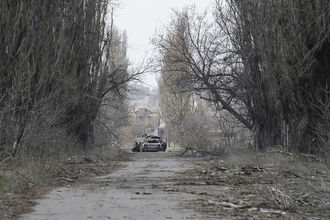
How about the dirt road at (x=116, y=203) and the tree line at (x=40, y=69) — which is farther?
the tree line at (x=40, y=69)

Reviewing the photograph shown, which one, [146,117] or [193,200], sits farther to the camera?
[146,117]

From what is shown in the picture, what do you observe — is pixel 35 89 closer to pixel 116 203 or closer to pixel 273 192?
pixel 116 203

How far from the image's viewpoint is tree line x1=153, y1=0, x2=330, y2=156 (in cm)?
1834

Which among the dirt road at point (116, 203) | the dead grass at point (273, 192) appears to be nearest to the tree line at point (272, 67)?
the dead grass at point (273, 192)

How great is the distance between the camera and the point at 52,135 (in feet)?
60.0

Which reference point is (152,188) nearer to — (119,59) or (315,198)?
(315,198)

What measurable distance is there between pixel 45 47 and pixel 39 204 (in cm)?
841

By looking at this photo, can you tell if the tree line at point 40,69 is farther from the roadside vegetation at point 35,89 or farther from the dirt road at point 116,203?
the dirt road at point 116,203

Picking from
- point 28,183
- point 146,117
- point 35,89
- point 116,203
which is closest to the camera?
point 116,203

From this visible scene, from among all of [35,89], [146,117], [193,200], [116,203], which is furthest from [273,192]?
[146,117]

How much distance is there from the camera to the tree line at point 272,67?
60.2 feet

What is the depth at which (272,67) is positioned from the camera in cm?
2100

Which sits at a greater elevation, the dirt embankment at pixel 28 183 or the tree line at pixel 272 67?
the tree line at pixel 272 67

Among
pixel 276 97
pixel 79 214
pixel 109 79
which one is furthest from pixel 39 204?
pixel 109 79
